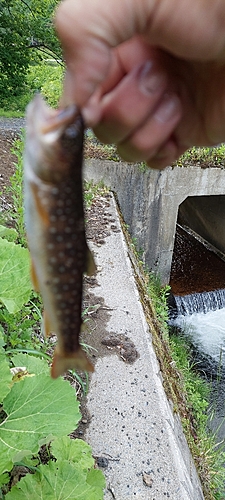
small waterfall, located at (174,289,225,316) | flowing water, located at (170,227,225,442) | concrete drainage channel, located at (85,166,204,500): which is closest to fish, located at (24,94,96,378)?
concrete drainage channel, located at (85,166,204,500)

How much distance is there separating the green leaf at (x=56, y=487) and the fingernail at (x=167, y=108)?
136 centimetres

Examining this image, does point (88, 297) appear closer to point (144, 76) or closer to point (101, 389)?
point (101, 389)

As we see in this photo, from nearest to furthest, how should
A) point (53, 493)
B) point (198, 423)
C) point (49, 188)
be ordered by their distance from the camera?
point (49, 188)
point (53, 493)
point (198, 423)

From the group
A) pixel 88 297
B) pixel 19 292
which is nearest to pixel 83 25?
pixel 19 292

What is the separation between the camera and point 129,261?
15.6 ft

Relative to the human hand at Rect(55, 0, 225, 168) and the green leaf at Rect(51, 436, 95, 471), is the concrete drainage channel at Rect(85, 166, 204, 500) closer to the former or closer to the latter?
the green leaf at Rect(51, 436, 95, 471)

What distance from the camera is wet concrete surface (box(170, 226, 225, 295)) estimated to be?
9.31 m

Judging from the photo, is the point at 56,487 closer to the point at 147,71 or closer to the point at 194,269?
the point at 147,71

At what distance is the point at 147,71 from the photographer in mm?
1156

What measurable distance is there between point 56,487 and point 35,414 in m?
0.30

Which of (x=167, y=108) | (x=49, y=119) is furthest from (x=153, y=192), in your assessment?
(x=49, y=119)

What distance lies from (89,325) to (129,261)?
4.68 feet

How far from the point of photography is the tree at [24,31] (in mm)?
9977

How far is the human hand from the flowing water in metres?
4.95
